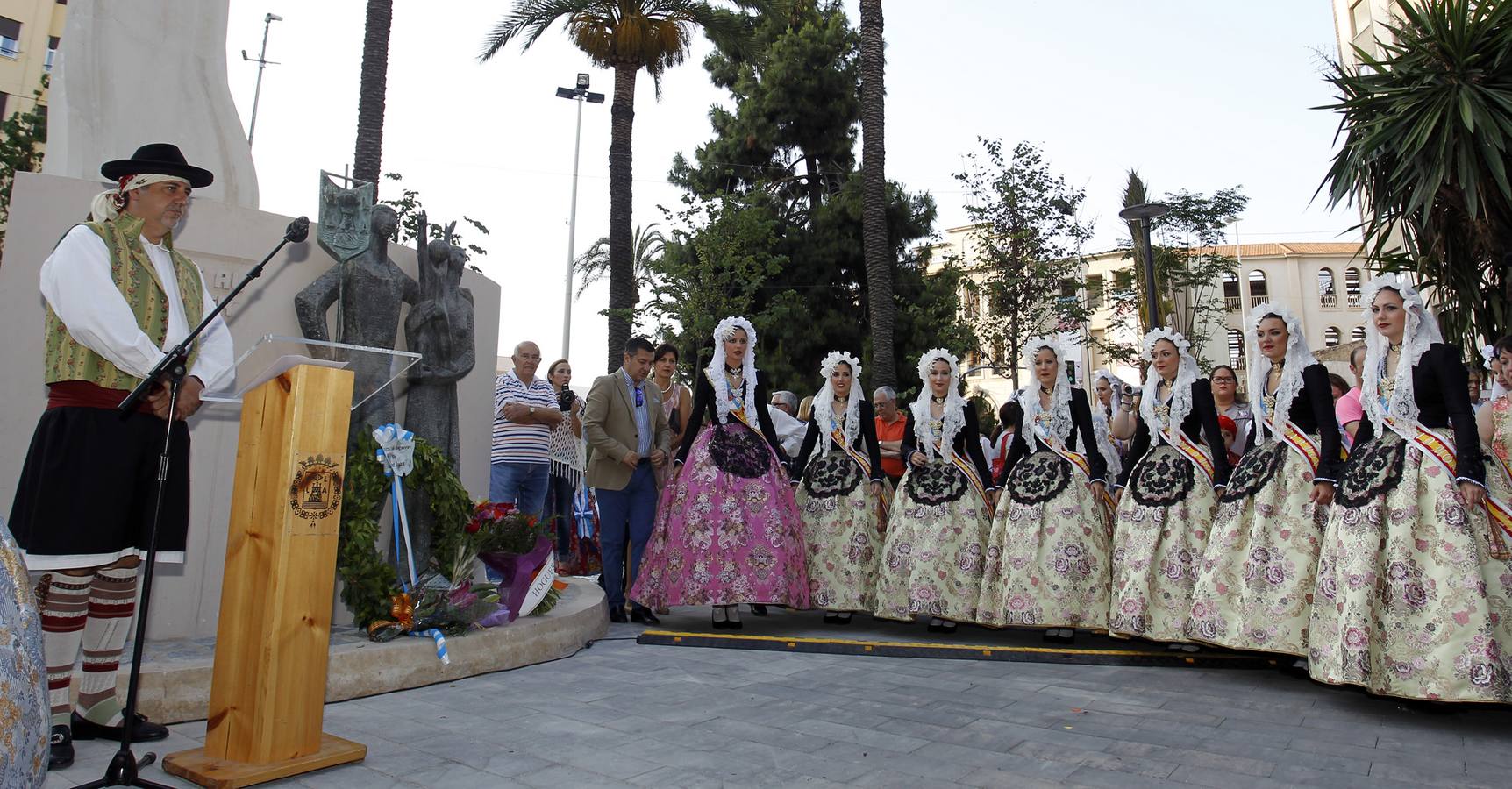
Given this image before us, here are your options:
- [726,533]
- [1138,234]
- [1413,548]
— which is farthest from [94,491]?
[1138,234]

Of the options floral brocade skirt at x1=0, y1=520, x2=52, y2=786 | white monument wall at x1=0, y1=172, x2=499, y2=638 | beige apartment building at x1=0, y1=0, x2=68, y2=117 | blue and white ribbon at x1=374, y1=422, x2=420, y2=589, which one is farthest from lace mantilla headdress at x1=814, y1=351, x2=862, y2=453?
beige apartment building at x1=0, y1=0, x2=68, y2=117

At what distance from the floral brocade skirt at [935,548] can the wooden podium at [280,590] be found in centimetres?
390

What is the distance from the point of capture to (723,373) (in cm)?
647

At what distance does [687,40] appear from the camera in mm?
17250

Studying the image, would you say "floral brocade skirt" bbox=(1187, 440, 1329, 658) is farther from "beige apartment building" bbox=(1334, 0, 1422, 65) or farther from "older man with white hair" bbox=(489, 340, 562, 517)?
"beige apartment building" bbox=(1334, 0, 1422, 65)

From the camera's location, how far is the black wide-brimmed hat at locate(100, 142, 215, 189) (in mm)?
3328

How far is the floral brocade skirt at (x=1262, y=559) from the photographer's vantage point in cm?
450

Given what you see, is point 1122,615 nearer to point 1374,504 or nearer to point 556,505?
point 1374,504

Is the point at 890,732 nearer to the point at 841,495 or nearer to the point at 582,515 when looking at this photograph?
the point at 841,495

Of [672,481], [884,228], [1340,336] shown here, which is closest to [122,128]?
[672,481]

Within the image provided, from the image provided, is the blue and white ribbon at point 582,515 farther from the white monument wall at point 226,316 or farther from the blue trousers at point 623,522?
the white monument wall at point 226,316

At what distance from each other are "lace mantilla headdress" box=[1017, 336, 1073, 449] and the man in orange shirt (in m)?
1.27

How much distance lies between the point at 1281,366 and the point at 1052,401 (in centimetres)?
140

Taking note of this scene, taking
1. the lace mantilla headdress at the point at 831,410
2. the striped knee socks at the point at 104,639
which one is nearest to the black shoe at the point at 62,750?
the striped knee socks at the point at 104,639
